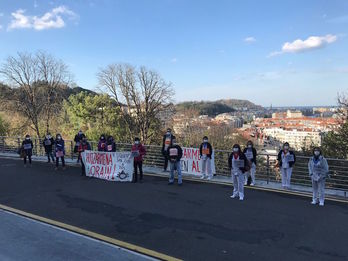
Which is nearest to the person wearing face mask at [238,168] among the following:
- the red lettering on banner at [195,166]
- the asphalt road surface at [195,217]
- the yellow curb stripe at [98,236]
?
the asphalt road surface at [195,217]

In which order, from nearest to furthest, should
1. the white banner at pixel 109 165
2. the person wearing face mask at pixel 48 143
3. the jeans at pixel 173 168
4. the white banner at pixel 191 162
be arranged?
the jeans at pixel 173 168 → the white banner at pixel 109 165 → the white banner at pixel 191 162 → the person wearing face mask at pixel 48 143

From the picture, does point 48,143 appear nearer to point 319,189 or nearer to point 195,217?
point 195,217

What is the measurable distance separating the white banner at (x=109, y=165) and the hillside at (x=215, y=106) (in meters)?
40.5

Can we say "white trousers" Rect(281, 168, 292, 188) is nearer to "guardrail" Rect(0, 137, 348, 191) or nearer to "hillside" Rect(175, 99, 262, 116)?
"guardrail" Rect(0, 137, 348, 191)

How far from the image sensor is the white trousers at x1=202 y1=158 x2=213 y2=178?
11.8m

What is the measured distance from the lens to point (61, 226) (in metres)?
6.80

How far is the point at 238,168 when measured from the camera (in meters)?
9.23

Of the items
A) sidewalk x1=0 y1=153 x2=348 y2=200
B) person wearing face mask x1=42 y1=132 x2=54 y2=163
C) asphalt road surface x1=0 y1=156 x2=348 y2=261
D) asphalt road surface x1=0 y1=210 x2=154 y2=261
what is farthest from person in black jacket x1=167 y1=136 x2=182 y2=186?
person wearing face mask x1=42 y1=132 x2=54 y2=163

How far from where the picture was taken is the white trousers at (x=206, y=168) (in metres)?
11.8

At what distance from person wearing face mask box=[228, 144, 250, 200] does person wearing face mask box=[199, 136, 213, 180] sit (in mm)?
2296

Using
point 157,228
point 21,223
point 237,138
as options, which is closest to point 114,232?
point 157,228

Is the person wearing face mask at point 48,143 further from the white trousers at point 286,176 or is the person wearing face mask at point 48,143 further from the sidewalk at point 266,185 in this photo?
the white trousers at point 286,176

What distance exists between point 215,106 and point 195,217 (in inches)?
3393

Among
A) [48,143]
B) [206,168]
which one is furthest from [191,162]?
[48,143]
